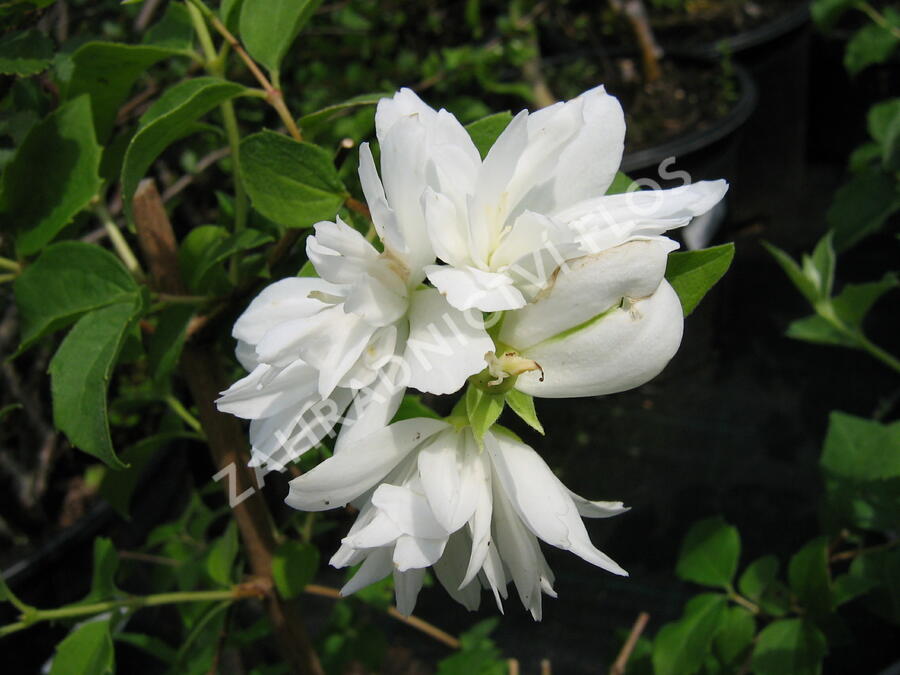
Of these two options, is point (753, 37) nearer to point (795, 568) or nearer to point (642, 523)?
point (642, 523)

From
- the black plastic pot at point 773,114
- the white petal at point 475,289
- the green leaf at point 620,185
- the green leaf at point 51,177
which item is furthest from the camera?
the black plastic pot at point 773,114

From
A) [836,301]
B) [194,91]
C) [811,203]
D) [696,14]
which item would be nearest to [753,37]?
[696,14]

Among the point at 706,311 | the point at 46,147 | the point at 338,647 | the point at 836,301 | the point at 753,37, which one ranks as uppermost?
the point at 46,147

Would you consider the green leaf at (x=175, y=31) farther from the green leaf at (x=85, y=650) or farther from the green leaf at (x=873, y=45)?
the green leaf at (x=873, y=45)

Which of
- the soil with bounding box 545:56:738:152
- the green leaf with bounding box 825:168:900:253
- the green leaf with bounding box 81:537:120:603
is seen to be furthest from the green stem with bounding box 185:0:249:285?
the soil with bounding box 545:56:738:152

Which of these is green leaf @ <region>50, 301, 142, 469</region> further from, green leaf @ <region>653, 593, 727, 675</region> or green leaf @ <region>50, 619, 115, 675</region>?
green leaf @ <region>653, 593, 727, 675</region>

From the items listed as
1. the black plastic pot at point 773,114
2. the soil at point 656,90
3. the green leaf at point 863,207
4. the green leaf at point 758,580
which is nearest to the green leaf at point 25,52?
the green leaf at point 758,580

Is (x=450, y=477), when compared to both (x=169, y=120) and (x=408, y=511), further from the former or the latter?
(x=169, y=120)
